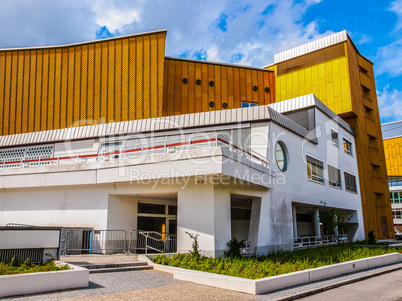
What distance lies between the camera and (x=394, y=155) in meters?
64.1

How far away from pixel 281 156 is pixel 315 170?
542cm

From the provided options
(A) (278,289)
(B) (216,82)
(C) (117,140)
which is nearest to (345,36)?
(B) (216,82)

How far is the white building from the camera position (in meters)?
15.4

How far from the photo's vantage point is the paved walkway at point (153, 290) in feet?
27.3

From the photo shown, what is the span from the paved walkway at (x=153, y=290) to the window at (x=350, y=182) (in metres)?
19.3

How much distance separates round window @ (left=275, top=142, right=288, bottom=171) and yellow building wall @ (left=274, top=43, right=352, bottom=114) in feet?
42.3

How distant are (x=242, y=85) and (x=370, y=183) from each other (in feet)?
51.1

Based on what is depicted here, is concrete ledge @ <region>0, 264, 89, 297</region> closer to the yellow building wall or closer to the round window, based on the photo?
the round window

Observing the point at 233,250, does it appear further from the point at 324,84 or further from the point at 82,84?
the point at 324,84

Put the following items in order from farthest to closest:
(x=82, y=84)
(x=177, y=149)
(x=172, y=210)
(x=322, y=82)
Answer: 1. (x=322, y=82)
2. (x=82, y=84)
3. (x=172, y=210)
4. (x=177, y=149)

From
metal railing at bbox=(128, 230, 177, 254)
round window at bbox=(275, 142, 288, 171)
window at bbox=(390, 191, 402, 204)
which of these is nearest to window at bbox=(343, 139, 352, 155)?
round window at bbox=(275, 142, 288, 171)

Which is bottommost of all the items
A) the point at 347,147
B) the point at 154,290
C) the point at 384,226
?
the point at 154,290

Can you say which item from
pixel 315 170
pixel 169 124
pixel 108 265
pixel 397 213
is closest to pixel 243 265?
pixel 108 265

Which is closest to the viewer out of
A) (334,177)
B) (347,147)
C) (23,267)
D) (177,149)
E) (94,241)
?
(23,267)
